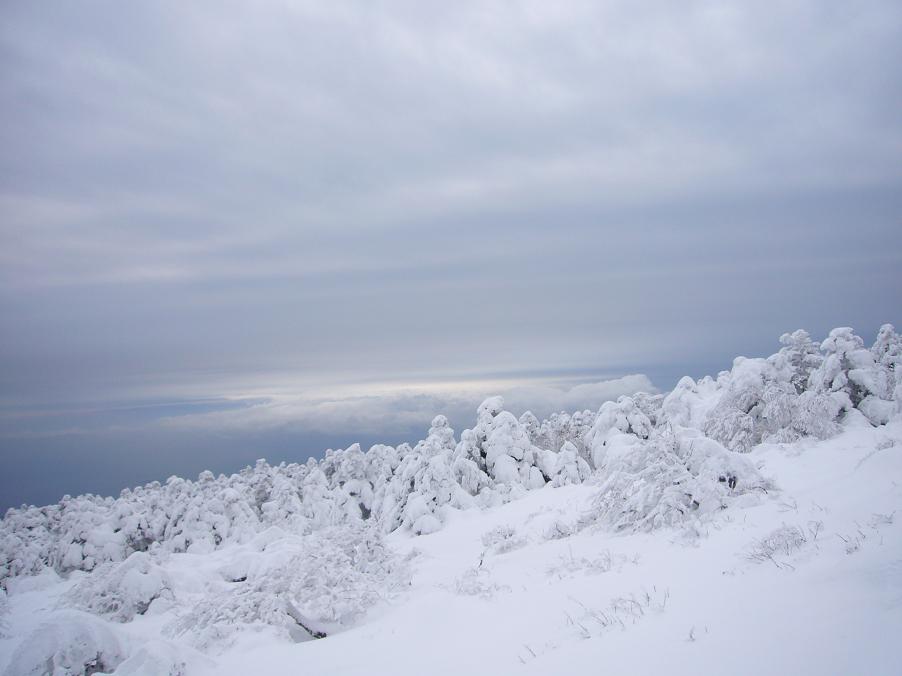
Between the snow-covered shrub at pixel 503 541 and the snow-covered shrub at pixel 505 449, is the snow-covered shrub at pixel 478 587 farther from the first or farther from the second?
the snow-covered shrub at pixel 505 449

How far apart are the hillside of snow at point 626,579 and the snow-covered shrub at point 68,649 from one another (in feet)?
0.11

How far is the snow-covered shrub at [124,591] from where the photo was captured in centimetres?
2084

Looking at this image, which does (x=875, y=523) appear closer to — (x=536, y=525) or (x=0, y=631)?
(x=536, y=525)

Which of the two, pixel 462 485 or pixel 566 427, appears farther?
pixel 566 427

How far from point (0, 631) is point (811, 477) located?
26.2 m

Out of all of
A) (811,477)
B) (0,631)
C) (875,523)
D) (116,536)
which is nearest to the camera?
(875,523)

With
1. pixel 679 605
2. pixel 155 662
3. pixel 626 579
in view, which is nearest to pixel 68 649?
pixel 155 662

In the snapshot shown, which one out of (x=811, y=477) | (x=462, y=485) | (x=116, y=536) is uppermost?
(x=811, y=477)

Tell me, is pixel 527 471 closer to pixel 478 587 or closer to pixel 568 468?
pixel 568 468

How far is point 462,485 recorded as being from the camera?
4116 cm

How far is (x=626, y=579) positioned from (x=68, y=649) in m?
10.3

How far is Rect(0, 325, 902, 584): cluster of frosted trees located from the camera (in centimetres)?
1415

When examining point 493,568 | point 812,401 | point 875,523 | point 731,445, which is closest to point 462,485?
point 731,445

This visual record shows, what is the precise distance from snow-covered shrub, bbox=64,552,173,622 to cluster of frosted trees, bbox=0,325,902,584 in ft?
33.9
